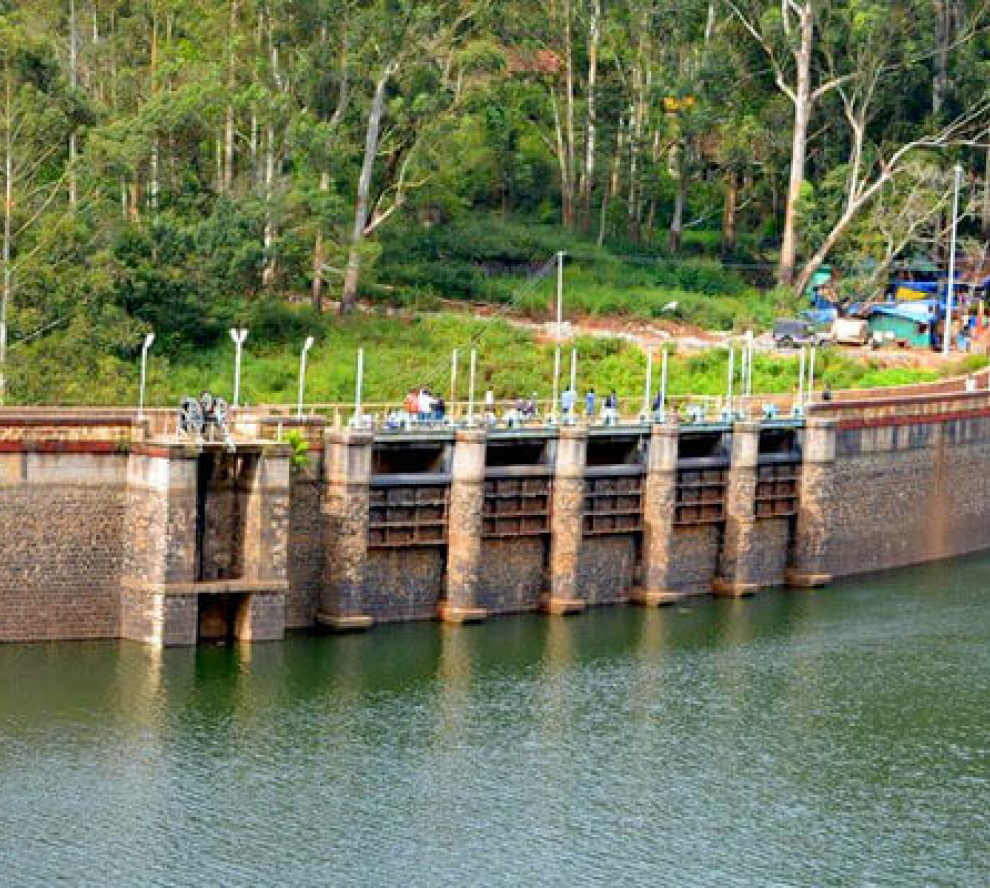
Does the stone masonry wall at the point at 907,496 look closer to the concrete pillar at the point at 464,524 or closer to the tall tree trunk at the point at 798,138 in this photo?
the concrete pillar at the point at 464,524

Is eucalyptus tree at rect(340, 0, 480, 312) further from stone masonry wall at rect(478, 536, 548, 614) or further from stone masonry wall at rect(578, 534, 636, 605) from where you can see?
stone masonry wall at rect(478, 536, 548, 614)

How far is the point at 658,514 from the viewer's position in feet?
277

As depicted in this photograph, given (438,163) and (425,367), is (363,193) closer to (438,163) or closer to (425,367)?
(438,163)

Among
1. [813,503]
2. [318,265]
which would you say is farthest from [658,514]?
[318,265]

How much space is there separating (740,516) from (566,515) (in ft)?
27.1

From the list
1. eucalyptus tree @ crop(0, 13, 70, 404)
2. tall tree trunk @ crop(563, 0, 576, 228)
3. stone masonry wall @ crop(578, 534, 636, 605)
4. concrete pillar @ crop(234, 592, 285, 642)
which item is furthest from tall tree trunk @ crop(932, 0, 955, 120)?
concrete pillar @ crop(234, 592, 285, 642)

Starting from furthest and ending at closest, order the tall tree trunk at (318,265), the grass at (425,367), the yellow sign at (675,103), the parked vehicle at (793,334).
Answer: the yellow sign at (675,103) < the parked vehicle at (793,334) < the tall tree trunk at (318,265) < the grass at (425,367)

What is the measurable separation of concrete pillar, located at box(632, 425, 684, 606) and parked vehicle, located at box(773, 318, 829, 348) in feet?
85.5

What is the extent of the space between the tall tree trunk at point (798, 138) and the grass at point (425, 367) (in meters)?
11.7

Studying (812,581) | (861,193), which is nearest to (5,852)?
(812,581)

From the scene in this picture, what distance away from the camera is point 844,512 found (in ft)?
304

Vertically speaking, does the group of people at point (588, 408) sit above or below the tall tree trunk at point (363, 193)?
below

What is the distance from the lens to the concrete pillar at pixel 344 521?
75.9 m

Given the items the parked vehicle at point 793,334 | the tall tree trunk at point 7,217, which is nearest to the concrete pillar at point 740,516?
the parked vehicle at point 793,334
